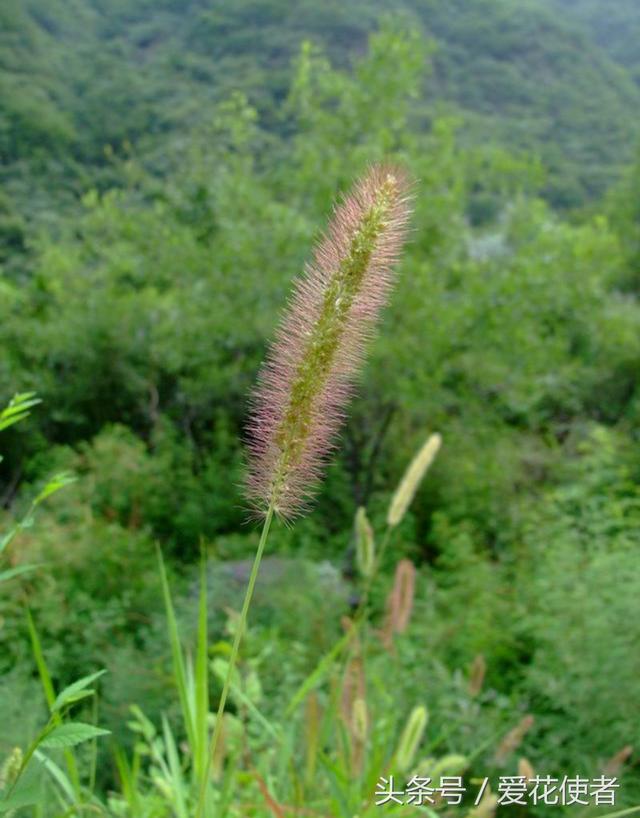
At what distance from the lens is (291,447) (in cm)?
108

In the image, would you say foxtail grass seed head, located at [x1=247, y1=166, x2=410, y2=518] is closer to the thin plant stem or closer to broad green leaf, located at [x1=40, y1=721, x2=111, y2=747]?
the thin plant stem

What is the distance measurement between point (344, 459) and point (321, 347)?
23.1ft

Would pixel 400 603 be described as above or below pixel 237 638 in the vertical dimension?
below

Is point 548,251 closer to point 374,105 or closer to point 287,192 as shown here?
point 374,105

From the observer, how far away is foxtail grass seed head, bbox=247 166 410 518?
→ 1.05 m

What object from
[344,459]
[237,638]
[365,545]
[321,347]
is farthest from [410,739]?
[344,459]

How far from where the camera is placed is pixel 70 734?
102 cm

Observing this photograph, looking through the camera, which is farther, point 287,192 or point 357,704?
point 287,192

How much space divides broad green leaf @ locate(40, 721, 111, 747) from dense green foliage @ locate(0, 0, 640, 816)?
86cm

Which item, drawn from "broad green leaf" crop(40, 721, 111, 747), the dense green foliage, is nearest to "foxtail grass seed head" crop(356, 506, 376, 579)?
the dense green foliage

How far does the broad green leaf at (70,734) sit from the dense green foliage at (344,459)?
2.84 feet

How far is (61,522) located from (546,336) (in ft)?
17.0

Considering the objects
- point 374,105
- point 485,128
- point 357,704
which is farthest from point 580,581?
point 485,128

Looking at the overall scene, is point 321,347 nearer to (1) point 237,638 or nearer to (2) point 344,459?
(1) point 237,638
